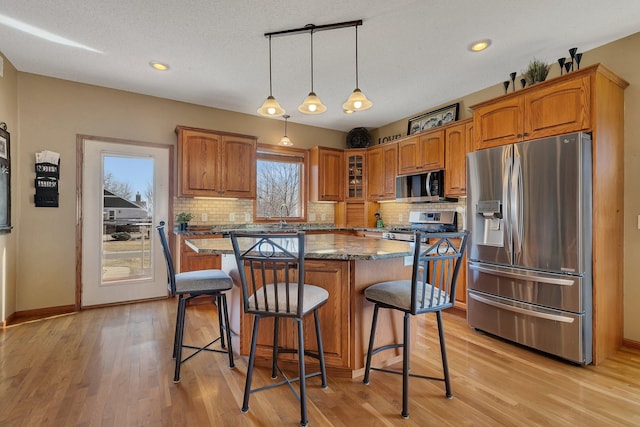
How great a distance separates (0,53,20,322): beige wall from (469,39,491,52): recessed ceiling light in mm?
4488

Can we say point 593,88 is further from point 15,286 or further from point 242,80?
point 15,286

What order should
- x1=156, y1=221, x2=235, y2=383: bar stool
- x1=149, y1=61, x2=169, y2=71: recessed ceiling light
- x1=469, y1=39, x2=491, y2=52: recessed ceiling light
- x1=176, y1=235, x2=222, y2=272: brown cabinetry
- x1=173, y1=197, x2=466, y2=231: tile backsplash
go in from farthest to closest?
1. x1=173, y1=197, x2=466, y2=231: tile backsplash
2. x1=176, y1=235, x2=222, y2=272: brown cabinetry
3. x1=149, y1=61, x2=169, y2=71: recessed ceiling light
4. x1=469, y1=39, x2=491, y2=52: recessed ceiling light
5. x1=156, y1=221, x2=235, y2=383: bar stool

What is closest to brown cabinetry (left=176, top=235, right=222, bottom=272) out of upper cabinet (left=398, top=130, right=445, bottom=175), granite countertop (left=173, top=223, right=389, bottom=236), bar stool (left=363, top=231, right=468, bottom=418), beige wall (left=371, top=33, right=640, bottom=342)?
granite countertop (left=173, top=223, right=389, bottom=236)

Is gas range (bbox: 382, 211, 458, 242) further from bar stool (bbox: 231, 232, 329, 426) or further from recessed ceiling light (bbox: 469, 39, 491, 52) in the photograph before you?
bar stool (bbox: 231, 232, 329, 426)

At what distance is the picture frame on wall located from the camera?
4199mm

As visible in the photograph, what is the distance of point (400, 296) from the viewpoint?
1.82m

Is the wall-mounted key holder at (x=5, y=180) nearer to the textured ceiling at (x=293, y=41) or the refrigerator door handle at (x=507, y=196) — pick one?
the textured ceiling at (x=293, y=41)

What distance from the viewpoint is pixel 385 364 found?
228cm

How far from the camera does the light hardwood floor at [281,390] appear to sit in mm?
1711

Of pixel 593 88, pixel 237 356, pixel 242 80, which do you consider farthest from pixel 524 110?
pixel 237 356

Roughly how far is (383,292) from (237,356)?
130cm

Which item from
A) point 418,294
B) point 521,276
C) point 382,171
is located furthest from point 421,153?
point 418,294

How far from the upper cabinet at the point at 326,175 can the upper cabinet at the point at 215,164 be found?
114 centimetres

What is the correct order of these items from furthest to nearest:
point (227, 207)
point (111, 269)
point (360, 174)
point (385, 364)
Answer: point (360, 174) < point (227, 207) < point (111, 269) < point (385, 364)
